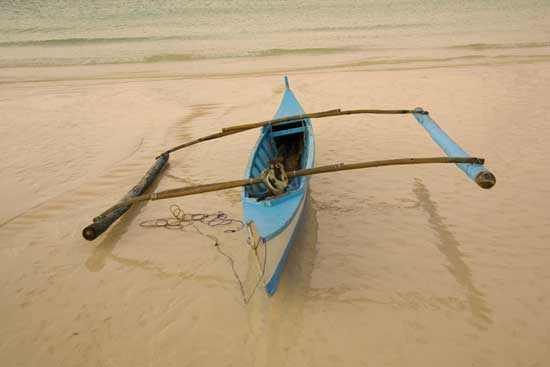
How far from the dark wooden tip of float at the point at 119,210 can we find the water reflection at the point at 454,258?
4.06m

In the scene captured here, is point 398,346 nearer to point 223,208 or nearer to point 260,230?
point 260,230

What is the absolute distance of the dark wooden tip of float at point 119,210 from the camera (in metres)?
4.55

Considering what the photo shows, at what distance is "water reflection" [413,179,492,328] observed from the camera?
363 cm

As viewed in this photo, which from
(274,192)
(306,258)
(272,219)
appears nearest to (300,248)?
(306,258)

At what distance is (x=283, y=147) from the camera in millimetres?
7070

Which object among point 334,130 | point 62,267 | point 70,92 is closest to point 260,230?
point 62,267

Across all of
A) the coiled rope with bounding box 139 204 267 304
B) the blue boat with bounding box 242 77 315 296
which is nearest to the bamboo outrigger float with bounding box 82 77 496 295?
the blue boat with bounding box 242 77 315 296

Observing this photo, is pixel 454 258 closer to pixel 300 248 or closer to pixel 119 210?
pixel 300 248

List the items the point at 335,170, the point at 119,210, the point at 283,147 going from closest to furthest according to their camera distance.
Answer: the point at 335,170, the point at 119,210, the point at 283,147

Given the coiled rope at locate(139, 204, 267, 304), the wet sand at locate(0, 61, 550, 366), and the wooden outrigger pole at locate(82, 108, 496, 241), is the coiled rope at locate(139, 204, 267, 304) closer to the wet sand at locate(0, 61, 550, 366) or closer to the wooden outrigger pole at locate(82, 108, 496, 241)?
the wet sand at locate(0, 61, 550, 366)

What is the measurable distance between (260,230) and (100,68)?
1681 centimetres

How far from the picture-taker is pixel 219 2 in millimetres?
37500

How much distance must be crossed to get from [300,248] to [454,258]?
5.96 ft

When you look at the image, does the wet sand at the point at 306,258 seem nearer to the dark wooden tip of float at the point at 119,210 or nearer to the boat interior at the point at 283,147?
the dark wooden tip of float at the point at 119,210
